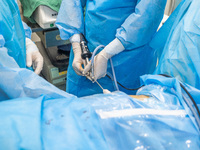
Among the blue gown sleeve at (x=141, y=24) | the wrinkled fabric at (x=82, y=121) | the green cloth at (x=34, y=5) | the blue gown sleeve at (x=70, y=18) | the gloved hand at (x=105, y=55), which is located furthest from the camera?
the green cloth at (x=34, y=5)

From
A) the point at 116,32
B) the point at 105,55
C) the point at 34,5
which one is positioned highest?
the point at 34,5

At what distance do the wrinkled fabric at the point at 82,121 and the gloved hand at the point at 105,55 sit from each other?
2.02 feet

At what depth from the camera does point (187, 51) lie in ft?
2.46

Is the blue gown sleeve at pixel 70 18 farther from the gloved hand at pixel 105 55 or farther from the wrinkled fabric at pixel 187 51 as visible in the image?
the wrinkled fabric at pixel 187 51

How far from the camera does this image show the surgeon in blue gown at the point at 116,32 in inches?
42.5

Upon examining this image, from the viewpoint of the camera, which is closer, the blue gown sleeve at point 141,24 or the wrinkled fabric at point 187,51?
the wrinkled fabric at point 187,51

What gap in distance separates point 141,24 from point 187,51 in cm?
40

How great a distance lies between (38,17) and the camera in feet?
5.40

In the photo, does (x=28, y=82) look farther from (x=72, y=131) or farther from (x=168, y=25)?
(x=168, y=25)

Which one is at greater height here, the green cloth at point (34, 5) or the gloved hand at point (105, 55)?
the green cloth at point (34, 5)

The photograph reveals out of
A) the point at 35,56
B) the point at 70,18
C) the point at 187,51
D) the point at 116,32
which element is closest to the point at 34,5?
the point at 70,18

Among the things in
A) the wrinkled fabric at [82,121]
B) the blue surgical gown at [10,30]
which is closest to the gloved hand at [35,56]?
the blue surgical gown at [10,30]

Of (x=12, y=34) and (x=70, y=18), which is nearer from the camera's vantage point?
(x=12, y=34)

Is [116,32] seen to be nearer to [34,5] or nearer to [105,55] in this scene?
[105,55]
